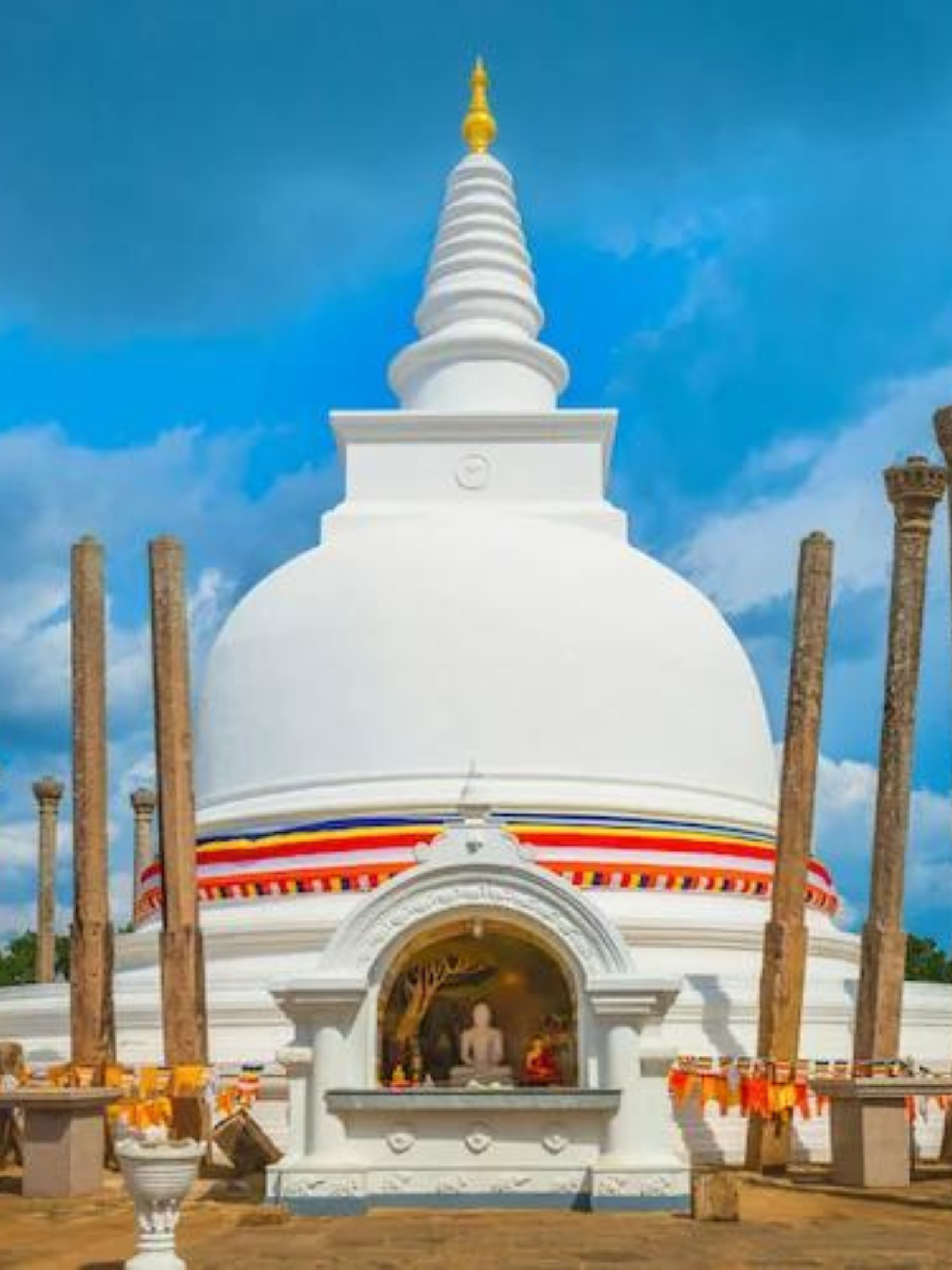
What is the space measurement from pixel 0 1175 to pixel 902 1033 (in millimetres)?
10617

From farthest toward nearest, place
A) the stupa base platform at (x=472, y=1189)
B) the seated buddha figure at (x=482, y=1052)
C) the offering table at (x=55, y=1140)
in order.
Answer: the seated buddha figure at (x=482, y=1052), the offering table at (x=55, y=1140), the stupa base platform at (x=472, y=1189)

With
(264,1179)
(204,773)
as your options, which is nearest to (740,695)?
(204,773)

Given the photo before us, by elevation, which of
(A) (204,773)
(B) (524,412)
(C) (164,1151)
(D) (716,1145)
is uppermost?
(B) (524,412)

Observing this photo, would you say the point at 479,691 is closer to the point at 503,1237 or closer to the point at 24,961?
the point at 503,1237

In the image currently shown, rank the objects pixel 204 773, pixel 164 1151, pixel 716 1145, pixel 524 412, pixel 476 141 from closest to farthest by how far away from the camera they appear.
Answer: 1. pixel 164 1151
2. pixel 716 1145
3. pixel 204 773
4. pixel 524 412
5. pixel 476 141

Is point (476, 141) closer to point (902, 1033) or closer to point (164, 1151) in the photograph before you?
point (902, 1033)

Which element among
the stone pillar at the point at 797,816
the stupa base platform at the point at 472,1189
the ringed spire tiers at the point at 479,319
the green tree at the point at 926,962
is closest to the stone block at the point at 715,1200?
the stupa base platform at the point at 472,1189

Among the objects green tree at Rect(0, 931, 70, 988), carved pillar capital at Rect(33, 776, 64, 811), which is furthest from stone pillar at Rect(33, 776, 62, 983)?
green tree at Rect(0, 931, 70, 988)

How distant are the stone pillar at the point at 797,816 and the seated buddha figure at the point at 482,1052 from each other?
2.99m

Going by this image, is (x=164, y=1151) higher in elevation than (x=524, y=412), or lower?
lower

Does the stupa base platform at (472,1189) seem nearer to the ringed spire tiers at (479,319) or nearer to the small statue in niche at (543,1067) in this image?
the small statue in niche at (543,1067)

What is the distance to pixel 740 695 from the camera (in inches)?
875

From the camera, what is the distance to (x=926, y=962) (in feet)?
137

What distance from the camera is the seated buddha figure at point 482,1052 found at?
1373 cm
